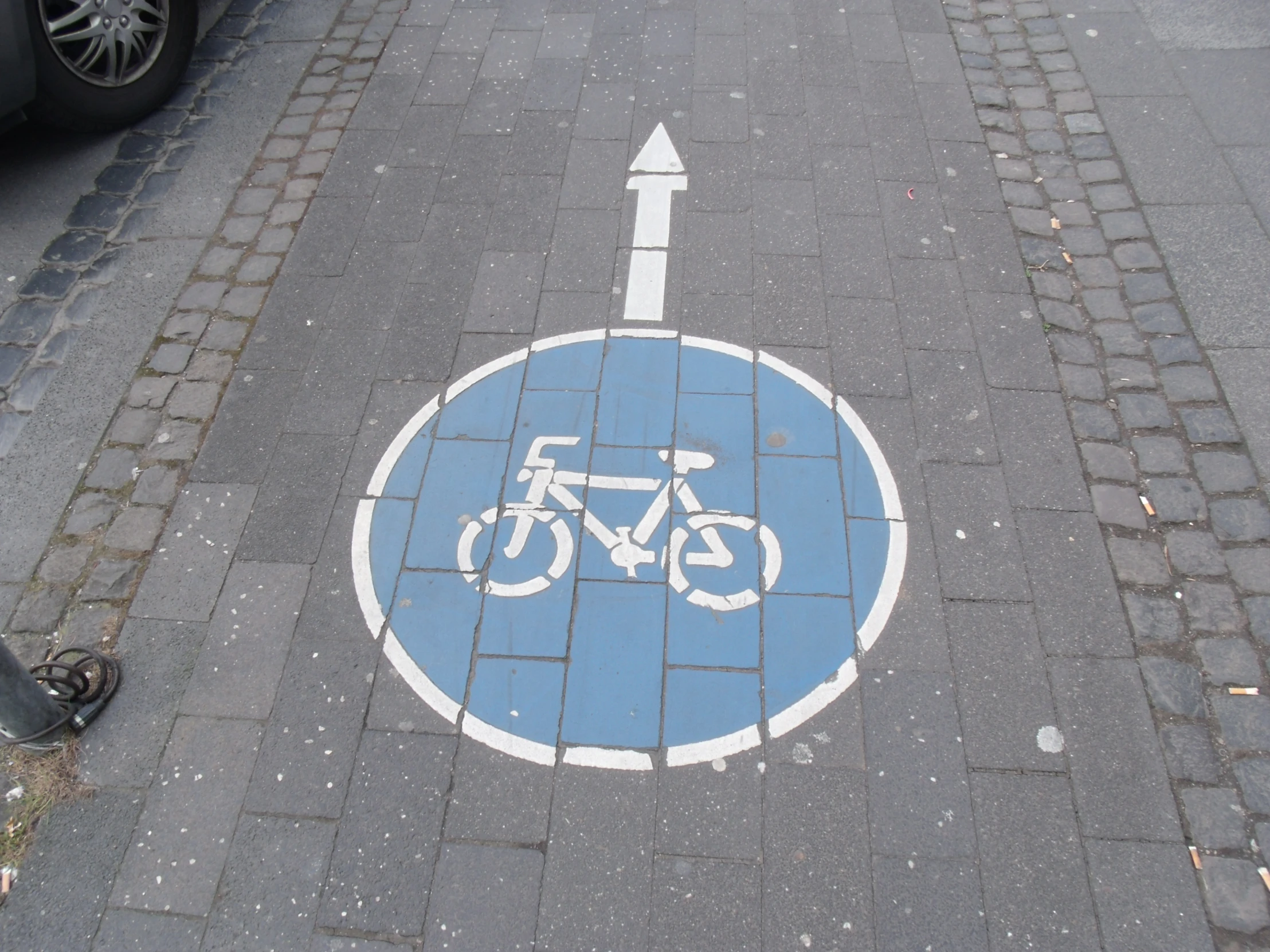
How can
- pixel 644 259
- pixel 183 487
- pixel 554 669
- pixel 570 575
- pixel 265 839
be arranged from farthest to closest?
1. pixel 644 259
2. pixel 183 487
3. pixel 570 575
4. pixel 554 669
5. pixel 265 839

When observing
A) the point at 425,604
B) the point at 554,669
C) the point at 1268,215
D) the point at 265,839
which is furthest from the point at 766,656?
the point at 1268,215

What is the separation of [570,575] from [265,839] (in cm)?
142

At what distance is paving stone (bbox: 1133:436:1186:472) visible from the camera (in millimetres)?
4031

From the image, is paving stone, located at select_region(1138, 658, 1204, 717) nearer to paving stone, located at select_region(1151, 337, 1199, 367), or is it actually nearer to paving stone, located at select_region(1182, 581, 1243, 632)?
paving stone, located at select_region(1182, 581, 1243, 632)

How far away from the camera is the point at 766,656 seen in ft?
11.4

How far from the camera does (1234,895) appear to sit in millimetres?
2916

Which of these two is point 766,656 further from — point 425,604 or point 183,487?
point 183,487

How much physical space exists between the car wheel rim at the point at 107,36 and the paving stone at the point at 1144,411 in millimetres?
6078

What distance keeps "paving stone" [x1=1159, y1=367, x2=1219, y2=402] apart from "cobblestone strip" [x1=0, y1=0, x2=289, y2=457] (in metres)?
5.41

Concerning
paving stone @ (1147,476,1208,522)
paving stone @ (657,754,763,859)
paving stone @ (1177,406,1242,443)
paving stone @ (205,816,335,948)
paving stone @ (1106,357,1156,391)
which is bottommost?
paving stone @ (205,816,335,948)

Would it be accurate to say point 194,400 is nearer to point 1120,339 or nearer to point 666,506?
point 666,506

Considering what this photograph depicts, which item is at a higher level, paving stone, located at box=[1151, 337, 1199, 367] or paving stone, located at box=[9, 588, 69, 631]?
paving stone, located at box=[1151, 337, 1199, 367]

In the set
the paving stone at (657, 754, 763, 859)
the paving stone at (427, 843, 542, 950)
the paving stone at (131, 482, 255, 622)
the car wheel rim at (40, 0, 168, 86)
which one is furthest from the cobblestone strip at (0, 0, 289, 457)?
the paving stone at (657, 754, 763, 859)

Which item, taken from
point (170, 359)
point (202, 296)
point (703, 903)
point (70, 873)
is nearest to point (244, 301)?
point (202, 296)
